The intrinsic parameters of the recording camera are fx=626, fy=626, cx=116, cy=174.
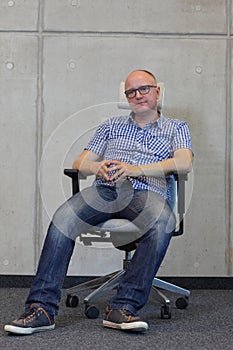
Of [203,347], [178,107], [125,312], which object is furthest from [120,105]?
[203,347]

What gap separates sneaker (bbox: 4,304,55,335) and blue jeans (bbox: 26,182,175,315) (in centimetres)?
3

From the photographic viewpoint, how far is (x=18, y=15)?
4.18 meters

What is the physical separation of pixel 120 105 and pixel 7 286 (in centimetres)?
149

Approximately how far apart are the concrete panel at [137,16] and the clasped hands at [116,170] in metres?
1.54

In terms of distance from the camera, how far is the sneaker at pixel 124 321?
251 centimetres

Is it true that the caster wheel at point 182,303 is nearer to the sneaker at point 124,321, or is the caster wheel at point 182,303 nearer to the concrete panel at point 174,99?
the sneaker at point 124,321

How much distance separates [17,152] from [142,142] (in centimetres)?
124

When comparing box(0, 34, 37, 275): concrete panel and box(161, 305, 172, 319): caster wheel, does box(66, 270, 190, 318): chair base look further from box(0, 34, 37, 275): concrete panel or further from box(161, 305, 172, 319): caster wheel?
box(0, 34, 37, 275): concrete panel

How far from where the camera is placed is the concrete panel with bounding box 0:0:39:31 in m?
4.16

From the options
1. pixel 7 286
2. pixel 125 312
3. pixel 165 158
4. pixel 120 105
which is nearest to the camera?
pixel 125 312

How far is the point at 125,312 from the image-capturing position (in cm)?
257

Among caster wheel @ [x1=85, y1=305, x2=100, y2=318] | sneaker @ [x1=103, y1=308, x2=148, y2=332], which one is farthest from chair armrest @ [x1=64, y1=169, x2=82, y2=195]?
sneaker @ [x1=103, y1=308, x2=148, y2=332]

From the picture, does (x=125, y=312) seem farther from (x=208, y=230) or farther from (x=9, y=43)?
(x=9, y=43)

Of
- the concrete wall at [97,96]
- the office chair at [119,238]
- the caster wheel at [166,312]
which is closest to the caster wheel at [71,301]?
the office chair at [119,238]
